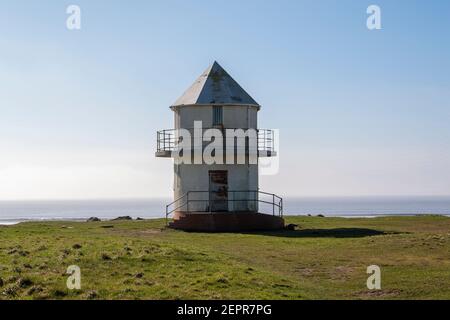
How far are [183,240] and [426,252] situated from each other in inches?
454

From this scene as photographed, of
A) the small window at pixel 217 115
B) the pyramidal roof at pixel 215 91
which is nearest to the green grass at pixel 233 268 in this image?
the small window at pixel 217 115

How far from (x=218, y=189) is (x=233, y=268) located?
19.3m

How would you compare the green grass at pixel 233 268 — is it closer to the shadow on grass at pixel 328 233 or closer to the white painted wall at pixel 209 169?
the shadow on grass at pixel 328 233

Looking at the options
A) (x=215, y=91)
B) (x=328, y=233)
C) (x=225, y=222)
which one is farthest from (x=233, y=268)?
(x=215, y=91)

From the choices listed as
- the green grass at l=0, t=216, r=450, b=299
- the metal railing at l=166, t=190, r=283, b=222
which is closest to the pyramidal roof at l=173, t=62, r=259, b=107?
the metal railing at l=166, t=190, r=283, b=222

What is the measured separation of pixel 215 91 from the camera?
132 ft

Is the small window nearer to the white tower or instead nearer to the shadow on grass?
the white tower

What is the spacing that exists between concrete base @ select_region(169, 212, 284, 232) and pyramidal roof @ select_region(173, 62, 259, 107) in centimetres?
682

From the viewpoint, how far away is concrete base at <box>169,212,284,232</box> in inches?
1473

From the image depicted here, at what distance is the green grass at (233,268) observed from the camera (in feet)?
54.6

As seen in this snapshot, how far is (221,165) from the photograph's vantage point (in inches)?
1544

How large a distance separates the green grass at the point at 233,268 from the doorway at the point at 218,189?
8456 mm
